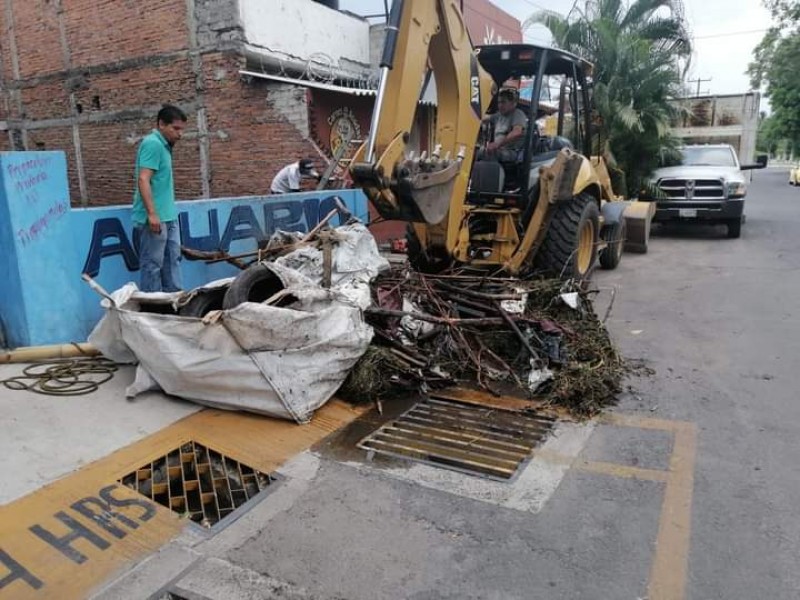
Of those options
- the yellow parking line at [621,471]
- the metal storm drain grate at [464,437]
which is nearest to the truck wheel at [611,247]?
the metal storm drain grate at [464,437]

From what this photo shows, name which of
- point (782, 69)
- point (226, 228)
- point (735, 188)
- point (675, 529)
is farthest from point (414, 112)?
point (782, 69)

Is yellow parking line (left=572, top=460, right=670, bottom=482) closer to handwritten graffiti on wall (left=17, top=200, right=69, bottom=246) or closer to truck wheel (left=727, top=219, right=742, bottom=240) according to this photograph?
handwritten graffiti on wall (left=17, top=200, right=69, bottom=246)

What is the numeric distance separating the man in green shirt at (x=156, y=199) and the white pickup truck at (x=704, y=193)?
1038 cm

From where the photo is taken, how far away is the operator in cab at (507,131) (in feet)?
21.9

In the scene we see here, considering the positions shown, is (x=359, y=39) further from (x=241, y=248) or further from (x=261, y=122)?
(x=241, y=248)

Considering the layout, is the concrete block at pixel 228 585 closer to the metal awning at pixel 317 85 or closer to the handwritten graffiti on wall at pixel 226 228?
the handwritten graffiti on wall at pixel 226 228

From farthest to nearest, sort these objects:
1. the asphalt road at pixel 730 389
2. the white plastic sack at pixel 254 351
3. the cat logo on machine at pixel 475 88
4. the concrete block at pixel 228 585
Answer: the cat logo on machine at pixel 475 88, the white plastic sack at pixel 254 351, the asphalt road at pixel 730 389, the concrete block at pixel 228 585

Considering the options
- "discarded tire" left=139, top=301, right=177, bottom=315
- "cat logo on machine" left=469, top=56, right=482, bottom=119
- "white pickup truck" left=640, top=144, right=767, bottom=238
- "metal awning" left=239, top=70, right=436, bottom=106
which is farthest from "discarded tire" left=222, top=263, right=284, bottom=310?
"white pickup truck" left=640, top=144, right=767, bottom=238

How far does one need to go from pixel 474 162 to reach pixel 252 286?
3001mm

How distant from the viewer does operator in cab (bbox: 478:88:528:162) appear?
21.9ft

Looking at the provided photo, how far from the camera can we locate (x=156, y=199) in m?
5.35

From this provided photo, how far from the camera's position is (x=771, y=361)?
528 cm

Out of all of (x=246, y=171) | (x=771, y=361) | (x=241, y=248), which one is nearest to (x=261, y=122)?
(x=246, y=171)

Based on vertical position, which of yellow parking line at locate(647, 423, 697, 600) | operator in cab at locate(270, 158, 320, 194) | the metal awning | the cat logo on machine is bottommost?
yellow parking line at locate(647, 423, 697, 600)
